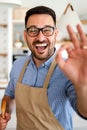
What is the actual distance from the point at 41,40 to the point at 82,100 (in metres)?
0.44

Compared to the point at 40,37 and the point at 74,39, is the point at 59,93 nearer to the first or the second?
the point at 40,37

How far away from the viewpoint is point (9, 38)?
421 centimetres

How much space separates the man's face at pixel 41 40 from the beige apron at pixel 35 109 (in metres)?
0.08

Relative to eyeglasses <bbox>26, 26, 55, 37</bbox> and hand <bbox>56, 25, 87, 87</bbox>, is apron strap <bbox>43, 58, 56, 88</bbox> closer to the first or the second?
eyeglasses <bbox>26, 26, 55, 37</bbox>

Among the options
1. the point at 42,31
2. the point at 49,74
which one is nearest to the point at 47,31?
the point at 42,31

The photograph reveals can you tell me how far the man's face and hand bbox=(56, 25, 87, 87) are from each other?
394 millimetres

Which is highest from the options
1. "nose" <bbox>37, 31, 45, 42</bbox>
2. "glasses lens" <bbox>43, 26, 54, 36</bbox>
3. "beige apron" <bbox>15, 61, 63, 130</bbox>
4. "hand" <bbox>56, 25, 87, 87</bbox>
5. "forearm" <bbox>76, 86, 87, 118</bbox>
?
"glasses lens" <bbox>43, 26, 54, 36</bbox>

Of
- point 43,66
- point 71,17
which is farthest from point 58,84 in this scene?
point 71,17

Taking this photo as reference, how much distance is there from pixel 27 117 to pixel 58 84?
0.87 feet

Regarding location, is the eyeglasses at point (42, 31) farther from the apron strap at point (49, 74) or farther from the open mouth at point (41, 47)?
the apron strap at point (49, 74)

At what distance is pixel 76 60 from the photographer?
0.86 metres

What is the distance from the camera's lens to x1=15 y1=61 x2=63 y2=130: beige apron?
1264 millimetres

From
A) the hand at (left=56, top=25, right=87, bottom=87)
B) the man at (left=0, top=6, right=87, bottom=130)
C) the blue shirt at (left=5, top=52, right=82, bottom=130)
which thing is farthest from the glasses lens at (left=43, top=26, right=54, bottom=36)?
the hand at (left=56, top=25, right=87, bottom=87)

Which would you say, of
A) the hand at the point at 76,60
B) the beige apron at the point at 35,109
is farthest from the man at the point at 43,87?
the hand at the point at 76,60
